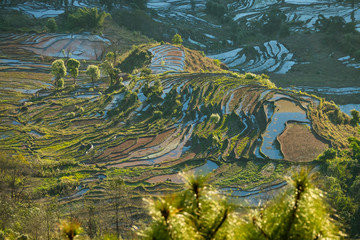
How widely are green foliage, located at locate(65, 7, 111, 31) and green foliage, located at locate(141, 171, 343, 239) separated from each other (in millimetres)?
70523

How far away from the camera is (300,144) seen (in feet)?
89.7

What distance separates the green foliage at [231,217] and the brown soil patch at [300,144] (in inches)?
883

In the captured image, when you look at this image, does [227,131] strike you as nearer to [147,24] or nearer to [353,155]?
[353,155]

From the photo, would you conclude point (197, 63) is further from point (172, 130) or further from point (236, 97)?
point (172, 130)

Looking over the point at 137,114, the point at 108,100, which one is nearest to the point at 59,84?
the point at 108,100

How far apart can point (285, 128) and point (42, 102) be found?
2754 centimetres

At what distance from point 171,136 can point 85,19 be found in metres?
46.2

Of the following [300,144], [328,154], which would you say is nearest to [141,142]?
[300,144]

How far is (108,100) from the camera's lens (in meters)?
40.8

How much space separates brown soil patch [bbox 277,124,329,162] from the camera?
25859mm

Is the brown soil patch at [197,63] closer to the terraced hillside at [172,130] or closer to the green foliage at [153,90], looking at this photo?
the terraced hillside at [172,130]

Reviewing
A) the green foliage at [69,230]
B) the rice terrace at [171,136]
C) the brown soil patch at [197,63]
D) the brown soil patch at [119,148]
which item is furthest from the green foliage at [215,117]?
the green foliage at [69,230]

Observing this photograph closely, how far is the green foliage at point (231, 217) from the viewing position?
3.69 meters

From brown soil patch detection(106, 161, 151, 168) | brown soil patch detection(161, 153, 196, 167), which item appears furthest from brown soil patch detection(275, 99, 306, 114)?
brown soil patch detection(106, 161, 151, 168)
